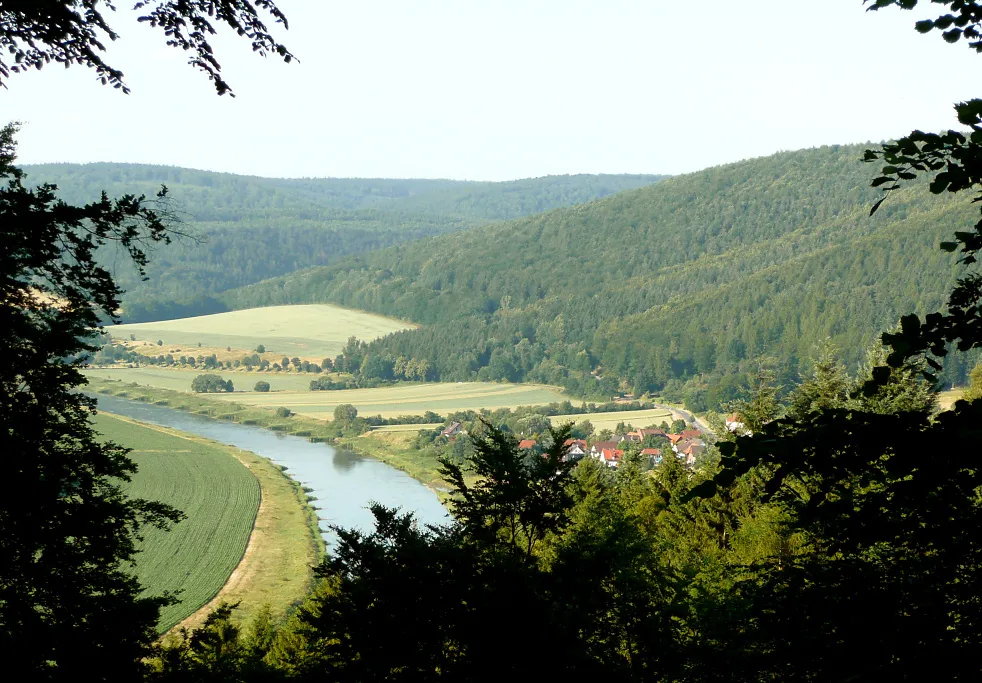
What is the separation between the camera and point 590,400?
319 feet

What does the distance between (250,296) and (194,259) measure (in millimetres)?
30362

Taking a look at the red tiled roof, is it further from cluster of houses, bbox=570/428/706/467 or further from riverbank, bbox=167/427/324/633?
riverbank, bbox=167/427/324/633

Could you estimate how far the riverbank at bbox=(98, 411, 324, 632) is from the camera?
32.1 m

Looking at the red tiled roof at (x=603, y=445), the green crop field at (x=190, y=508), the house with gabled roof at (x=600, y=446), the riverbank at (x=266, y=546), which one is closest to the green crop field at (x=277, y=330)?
the green crop field at (x=190, y=508)

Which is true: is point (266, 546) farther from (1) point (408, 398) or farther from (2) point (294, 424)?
(1) point (408, 398)

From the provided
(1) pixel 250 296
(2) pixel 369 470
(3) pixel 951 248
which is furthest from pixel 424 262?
(3) pixel 951 248

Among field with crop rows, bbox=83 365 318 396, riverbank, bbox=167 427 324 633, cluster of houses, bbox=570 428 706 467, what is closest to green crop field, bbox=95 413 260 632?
riverbank, bbox=167 427 324 633

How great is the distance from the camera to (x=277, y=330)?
135 m

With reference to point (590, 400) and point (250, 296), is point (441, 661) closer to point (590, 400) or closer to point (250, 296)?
point (590, 400)

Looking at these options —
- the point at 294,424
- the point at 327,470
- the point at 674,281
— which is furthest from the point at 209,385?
the point at 674,281

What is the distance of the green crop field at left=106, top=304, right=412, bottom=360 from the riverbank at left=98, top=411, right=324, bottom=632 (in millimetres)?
60435

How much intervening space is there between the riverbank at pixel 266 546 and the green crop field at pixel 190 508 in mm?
160

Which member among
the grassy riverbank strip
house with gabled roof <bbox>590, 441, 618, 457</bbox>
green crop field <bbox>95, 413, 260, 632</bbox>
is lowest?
the grassy riverbank strip

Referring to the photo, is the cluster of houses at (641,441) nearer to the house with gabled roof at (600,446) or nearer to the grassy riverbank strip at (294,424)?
the house with gabled roof at (600,446)
